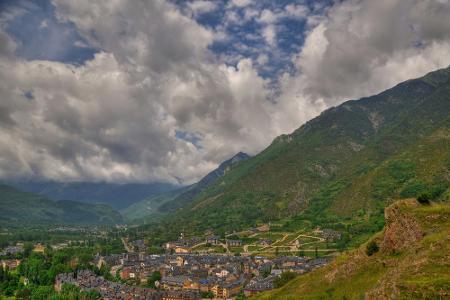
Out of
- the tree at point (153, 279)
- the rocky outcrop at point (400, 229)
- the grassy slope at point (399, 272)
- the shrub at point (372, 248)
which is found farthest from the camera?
the tree at point (153, 279)

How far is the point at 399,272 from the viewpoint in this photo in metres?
60.0

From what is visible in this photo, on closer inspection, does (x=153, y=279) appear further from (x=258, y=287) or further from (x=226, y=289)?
(x=258, y=287)

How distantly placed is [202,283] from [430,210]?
404 ft

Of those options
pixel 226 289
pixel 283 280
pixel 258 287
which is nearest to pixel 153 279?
pixel 226 289

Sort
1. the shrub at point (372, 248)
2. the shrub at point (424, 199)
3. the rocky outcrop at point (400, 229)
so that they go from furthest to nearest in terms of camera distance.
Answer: the shrub at point (372, 248), the shrub at point (424, 199), the rocky outcrop at point (400, 229)

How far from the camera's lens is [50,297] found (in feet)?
519

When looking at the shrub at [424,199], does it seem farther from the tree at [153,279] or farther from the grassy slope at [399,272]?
the tree at [153,279]

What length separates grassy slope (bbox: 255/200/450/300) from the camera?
172 ft

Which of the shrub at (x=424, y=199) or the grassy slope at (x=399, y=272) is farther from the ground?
the shrub at (x=424, y=199)

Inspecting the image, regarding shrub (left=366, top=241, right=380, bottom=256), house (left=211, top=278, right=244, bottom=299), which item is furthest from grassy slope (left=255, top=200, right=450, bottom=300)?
house (left=211, top=278, right=244, bottom=299)

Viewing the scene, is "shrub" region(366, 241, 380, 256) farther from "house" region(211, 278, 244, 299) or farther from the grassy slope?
"house" region(211, 278, 244, 299)

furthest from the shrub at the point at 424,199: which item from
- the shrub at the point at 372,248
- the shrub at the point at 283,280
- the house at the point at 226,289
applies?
the house at the point at 226,289

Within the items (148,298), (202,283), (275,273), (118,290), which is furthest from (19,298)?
(275,273)

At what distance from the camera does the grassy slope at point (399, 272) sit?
52.5 metres
